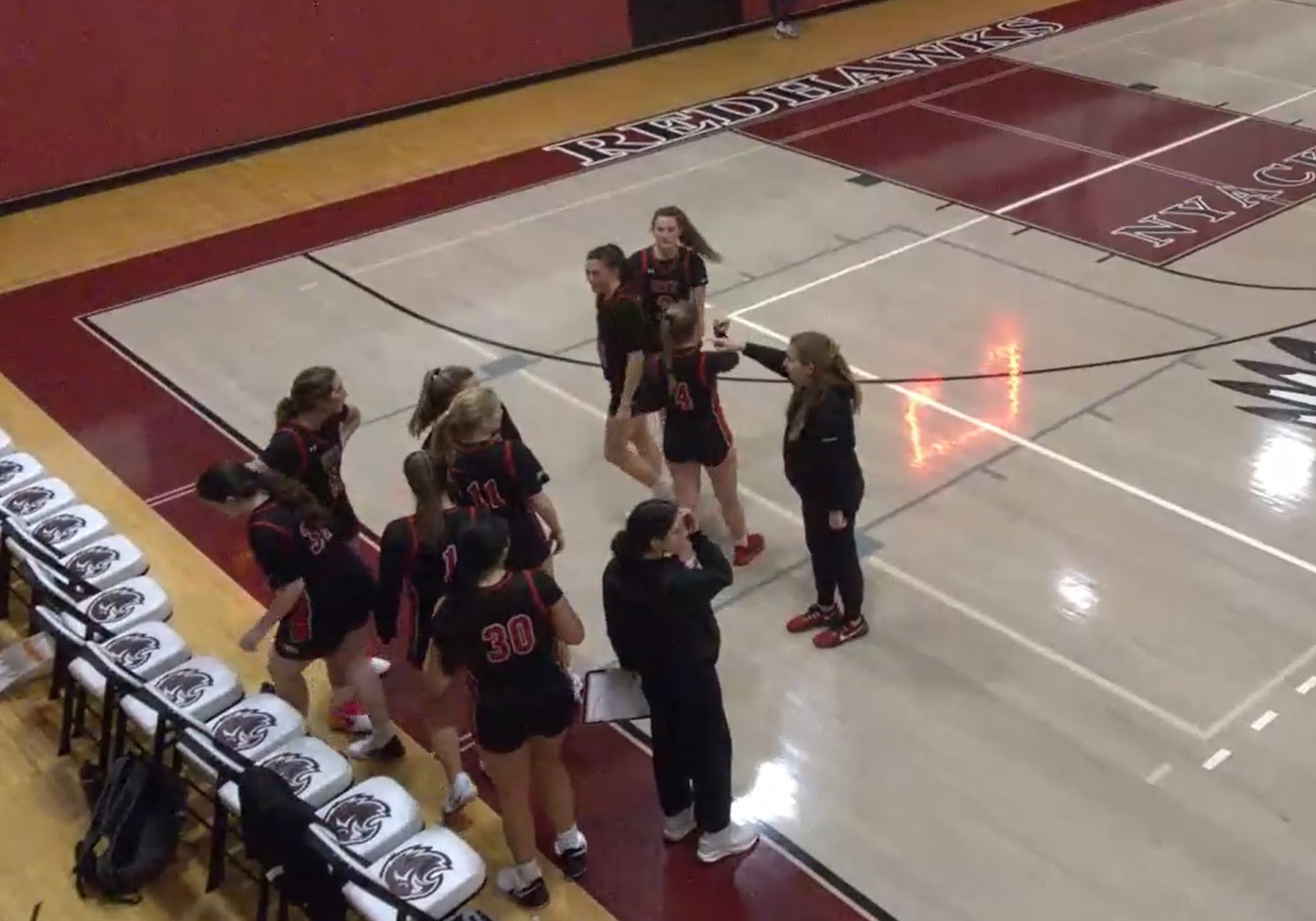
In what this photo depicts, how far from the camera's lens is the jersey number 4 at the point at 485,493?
219 inches

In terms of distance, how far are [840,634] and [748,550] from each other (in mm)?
848

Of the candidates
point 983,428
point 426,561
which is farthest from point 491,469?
point 983,428

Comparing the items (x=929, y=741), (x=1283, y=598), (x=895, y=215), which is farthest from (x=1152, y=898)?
(x=895, y=215)

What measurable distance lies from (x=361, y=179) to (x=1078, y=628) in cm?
867

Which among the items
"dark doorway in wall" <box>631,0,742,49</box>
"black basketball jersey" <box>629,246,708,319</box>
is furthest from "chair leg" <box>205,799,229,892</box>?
"dark doorway in wall" <box>631,0,742,49</box>

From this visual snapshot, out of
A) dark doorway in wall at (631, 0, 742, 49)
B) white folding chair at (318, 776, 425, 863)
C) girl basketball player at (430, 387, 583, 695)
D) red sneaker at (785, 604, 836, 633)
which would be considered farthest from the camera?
dark doorway in wall at (631, 0, 742, 49)

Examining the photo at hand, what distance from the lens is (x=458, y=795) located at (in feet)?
18.6

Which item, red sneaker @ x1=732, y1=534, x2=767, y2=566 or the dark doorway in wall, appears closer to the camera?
red sneaker @ x1=732, y1=534, x2=767, y2=566

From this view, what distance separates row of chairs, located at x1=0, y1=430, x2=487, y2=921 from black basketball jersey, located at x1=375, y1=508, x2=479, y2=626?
0.66 meters

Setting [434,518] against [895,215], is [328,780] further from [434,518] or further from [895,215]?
[895,215]

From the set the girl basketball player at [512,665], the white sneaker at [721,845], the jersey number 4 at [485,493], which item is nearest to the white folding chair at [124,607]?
the jersey number 4 at [485,493]

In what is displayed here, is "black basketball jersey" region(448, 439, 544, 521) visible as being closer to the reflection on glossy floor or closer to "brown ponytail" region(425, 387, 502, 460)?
"brown ponytail" region(425, 387, 502, 460)

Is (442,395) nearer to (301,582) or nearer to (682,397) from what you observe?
(301,582)

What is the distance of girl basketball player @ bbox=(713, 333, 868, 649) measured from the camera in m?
5.84
